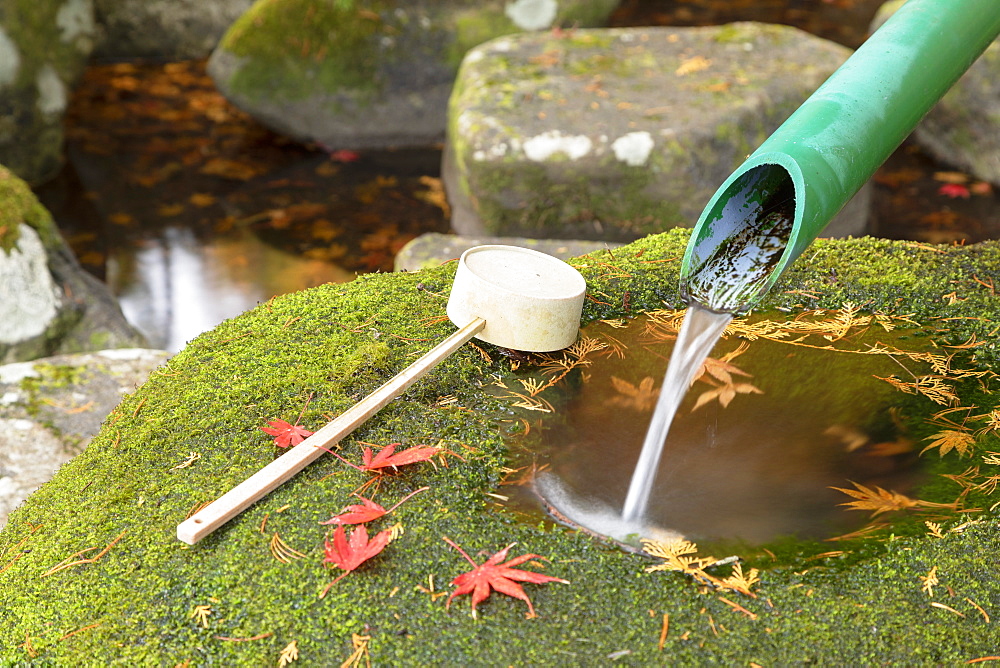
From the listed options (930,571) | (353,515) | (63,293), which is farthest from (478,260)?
(63,293)

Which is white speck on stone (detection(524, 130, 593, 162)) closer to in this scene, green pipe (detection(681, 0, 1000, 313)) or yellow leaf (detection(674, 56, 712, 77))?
yellow leaf (detection(674, 56, 712, 77))

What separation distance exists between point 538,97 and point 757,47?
1497 mm

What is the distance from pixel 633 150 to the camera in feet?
13.9

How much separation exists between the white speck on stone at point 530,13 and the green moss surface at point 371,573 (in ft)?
14.9

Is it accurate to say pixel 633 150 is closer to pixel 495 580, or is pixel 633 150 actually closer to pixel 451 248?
pixel 451 248

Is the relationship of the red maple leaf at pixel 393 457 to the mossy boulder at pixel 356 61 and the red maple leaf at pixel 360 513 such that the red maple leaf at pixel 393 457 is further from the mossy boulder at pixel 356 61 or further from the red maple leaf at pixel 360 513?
the mossy boulder at pixel 356 61

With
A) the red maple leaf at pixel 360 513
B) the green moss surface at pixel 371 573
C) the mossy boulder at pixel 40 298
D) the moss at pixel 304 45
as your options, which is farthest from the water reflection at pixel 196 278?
the red maple leaf at pixel 360 513

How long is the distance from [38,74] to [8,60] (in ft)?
0.82

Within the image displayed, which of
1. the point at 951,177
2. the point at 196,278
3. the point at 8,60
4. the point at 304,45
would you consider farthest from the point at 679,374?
the point at 951,177

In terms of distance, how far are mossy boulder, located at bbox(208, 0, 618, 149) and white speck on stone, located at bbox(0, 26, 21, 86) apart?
3.95 ft

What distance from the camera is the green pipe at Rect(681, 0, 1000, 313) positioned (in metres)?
1.71

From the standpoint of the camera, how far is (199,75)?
6.97m

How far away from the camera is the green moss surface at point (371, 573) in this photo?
141cm

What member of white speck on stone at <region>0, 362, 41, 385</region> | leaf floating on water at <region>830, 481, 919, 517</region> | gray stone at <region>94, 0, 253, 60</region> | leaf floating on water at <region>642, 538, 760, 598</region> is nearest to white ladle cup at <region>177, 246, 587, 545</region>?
leaf floating on water at <region>642, 538, 760, 598</region>
